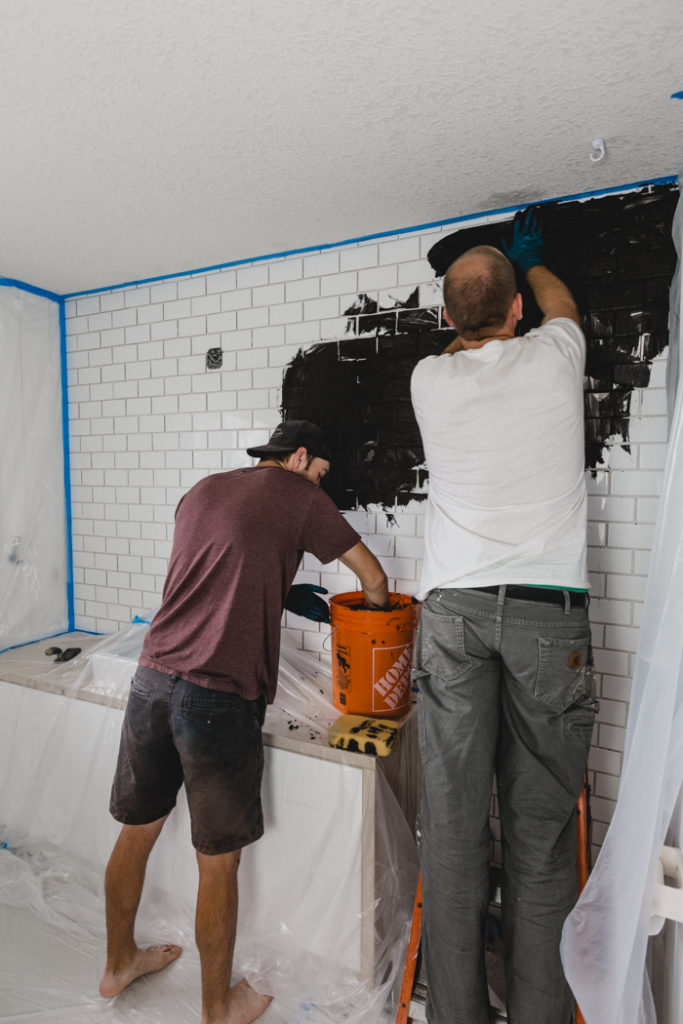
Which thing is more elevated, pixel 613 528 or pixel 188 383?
pixel 188 383

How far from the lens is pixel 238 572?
184 centimetres

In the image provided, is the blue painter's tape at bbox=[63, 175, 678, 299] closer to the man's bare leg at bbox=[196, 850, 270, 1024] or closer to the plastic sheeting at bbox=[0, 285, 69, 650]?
the plastic sheeting at bbox=[0, 285, 69, 650]

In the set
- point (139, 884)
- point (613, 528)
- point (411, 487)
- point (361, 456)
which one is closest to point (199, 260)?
point (361, 456)

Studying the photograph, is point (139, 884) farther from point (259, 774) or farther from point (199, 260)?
point (199, 260)

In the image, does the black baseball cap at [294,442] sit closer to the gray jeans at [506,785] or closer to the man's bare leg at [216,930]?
the gray jeans at [506,785]

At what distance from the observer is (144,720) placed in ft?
6.21

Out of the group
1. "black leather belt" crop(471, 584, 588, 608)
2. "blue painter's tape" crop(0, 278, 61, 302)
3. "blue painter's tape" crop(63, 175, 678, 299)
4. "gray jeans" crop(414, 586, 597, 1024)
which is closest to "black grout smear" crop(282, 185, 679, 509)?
"blue painter's tape" crop(63, 175, 678, 299)

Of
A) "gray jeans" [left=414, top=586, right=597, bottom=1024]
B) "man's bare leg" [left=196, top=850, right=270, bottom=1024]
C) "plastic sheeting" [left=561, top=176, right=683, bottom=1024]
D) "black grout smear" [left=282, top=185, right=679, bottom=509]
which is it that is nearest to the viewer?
"plastic sheeting" [left=561, top=176, right=683, bottom=1024]

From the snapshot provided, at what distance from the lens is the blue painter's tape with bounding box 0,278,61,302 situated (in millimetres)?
3009

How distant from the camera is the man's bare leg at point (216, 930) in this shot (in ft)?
5.87

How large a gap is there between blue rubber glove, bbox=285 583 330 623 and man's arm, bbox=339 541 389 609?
33 cm

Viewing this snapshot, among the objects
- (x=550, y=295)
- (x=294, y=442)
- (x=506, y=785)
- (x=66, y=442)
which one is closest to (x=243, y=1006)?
(x=506, y=785)

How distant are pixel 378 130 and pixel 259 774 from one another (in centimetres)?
197

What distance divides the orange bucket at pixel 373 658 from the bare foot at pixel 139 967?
1.05 m
